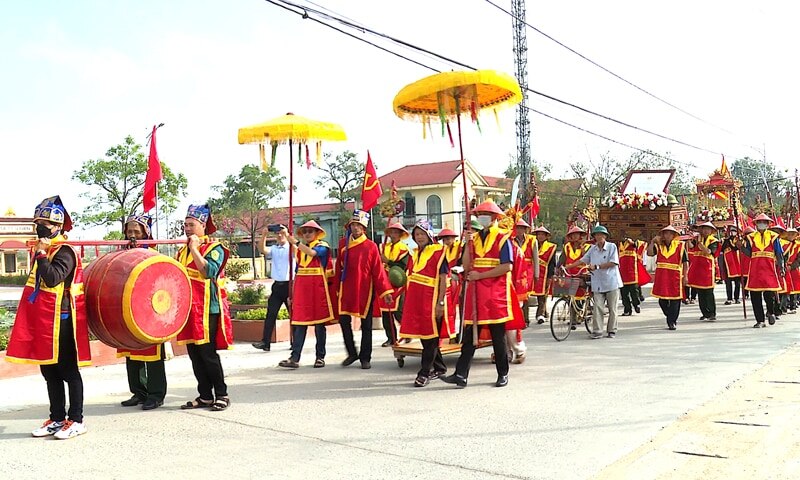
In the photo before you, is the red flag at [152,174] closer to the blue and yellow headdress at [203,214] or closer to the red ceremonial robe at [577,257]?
the blue and yellow headdress at [203,214]

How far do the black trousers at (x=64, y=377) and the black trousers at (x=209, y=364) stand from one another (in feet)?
3.42

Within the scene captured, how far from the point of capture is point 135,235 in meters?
6.57

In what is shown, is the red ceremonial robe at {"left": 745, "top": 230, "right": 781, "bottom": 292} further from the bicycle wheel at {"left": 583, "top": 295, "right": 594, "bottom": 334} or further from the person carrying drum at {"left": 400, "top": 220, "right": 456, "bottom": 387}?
the person carrying drum at {"left": 400, "top": 220, "right": 456, "bottom": 387}

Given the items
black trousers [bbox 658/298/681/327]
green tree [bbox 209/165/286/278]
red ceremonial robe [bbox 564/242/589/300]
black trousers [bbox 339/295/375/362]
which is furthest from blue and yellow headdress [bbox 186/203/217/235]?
green tree [bbox 209/165/286/278]

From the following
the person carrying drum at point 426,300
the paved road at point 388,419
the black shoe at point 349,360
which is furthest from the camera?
the black shoe at point 349,360

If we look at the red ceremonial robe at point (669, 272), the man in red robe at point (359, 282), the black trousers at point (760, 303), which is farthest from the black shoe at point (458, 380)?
the black trousers at point (760, 303)

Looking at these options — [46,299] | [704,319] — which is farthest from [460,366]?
[704,319]

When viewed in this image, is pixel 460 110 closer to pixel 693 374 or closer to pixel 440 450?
pixel 693 374

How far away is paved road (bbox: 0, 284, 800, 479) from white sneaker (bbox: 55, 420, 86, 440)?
0.25ft

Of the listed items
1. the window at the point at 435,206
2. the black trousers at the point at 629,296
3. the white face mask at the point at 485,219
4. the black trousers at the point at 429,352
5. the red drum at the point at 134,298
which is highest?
the window at the point at 435,206

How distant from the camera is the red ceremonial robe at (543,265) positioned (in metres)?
13.2

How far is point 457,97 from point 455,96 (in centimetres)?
2

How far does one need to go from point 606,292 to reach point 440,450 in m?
7.00

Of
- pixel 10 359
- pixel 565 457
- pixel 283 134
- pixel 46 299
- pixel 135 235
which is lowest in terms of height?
pixel 565 457
